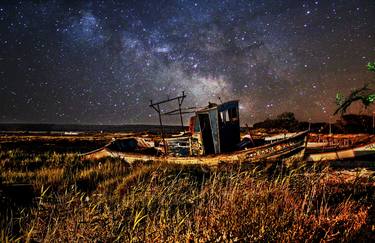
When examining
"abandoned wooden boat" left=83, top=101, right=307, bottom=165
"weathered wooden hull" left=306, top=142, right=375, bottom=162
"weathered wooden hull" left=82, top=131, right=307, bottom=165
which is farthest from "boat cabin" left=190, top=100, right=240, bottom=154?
"weathered wooden hull" left=306, top=142, right=375, bottom=162

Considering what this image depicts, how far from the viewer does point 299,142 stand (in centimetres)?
1539

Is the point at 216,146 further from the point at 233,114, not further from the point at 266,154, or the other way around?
the point at 266,154

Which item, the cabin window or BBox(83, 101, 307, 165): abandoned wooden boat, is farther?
the cabin window

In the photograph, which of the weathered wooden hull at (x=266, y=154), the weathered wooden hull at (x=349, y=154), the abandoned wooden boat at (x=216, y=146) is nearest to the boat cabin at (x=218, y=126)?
the abandoned wooden boat at (x=216, y=146)

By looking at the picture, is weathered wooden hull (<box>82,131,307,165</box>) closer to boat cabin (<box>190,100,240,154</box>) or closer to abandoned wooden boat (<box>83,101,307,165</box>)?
abandoned wooden boat (<box>83,101,307,165</box>)

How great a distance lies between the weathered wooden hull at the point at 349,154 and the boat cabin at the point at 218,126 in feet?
15.3

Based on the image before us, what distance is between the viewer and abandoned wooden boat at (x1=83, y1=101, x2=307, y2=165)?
49.5ft

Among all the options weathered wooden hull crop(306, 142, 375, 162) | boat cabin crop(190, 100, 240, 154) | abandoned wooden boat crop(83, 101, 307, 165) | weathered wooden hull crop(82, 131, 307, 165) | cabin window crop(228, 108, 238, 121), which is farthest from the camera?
cabin window crop(228, 108, 238, 121)

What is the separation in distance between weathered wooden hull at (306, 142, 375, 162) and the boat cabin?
4675 millimetres

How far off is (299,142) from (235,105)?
4.60 metres

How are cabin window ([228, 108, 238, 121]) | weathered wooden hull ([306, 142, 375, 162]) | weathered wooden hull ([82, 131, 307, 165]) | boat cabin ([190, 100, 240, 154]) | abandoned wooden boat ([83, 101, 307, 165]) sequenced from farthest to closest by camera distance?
cabin window ([228, 108, 238, 121])
boat cabin ([190, 100, 240, 154])
abandoned wooden boat ([83, 101, 307, 165])
weathered wooden hull ([82, 131, 307, 165])
weathered wooden hull ([306, 142, 375, 162])

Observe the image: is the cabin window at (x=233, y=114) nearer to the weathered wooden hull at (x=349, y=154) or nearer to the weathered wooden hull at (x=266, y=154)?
the weathered wooden hull at (x=266, y=154)

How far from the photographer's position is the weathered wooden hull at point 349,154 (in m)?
14.8

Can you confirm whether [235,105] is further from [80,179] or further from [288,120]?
[288,120]
